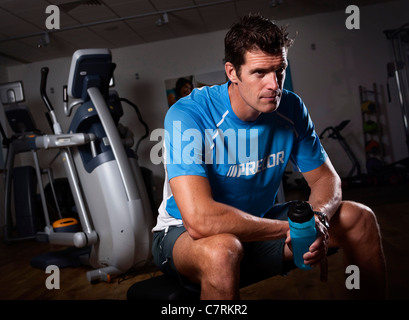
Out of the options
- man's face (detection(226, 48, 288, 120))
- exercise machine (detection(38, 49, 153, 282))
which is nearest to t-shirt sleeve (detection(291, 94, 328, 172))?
man's face (detection(226, 48, 288, 120))

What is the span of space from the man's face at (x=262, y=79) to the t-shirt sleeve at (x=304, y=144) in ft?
0.52

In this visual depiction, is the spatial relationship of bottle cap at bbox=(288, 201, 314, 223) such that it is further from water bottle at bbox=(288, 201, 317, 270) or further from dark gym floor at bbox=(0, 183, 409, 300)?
dark gym floor at bbox=(0, 183, 409, 300)

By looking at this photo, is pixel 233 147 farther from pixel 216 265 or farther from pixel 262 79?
pixel 216 265

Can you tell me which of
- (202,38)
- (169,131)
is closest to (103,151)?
(169,131)

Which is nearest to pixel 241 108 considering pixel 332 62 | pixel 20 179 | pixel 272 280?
pixel 272 280

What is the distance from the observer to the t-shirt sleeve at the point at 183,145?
988 millimetres

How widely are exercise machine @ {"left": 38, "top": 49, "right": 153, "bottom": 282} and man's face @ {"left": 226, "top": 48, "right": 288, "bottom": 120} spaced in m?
1.31

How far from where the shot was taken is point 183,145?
1021 millimetres

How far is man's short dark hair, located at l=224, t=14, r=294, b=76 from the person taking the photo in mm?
1038

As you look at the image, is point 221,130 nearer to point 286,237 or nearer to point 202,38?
point 286,237

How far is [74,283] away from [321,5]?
4118 millimetres

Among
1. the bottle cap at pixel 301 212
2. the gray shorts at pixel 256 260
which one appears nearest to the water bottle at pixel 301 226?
the bottle cap at pixel 301 212

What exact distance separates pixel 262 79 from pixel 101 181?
4.75 ft

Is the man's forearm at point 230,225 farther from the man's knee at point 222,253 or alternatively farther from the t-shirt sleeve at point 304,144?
the t-shirt sleeve at point 304,144
